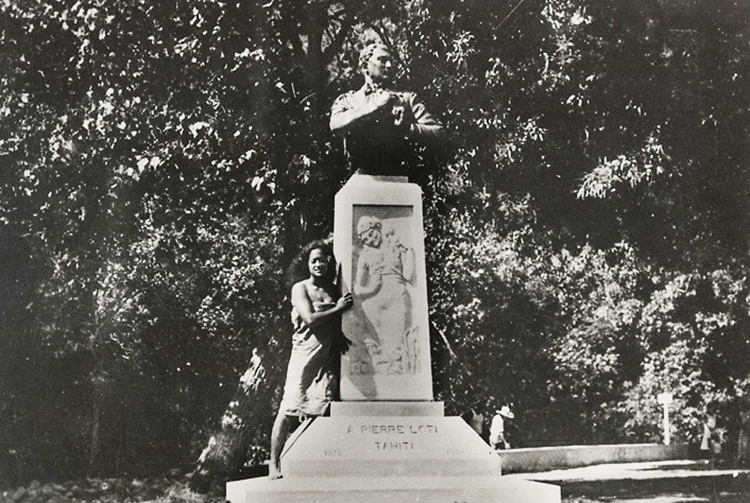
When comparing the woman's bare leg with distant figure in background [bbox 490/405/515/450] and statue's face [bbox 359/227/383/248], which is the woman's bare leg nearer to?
statue's face [bbox 359/227/383/248]

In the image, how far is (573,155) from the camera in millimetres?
12742

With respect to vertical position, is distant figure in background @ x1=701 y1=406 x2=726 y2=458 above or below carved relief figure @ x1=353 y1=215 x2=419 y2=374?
below

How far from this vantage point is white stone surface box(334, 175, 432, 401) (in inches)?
268

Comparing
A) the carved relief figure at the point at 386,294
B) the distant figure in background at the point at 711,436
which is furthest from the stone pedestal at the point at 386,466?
the distant figure in background at the point at 711,436

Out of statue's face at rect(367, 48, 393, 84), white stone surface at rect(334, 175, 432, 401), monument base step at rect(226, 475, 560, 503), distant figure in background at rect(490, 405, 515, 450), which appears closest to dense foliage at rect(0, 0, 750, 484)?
distant figure in background at rect(490, 405, 515, 450)

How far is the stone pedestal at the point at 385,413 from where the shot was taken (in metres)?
6.03

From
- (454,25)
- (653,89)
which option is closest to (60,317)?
(454,25)

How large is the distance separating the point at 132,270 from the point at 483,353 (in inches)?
235

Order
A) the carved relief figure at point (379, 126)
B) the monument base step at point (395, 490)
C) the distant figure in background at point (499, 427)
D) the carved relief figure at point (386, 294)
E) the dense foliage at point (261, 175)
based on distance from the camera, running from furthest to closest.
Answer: the distant figure in background at point (499, 427)
the dense foliage at point (261, 175)
the carved relief figure at point (379, 126)
the carved relief figure at point (386, 294)
the monument base step at point (395, 490)

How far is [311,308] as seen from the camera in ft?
22.3

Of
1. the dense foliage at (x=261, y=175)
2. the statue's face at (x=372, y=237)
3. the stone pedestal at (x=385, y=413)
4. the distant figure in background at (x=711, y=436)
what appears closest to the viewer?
the stone pedestal at (x=385, y=413)

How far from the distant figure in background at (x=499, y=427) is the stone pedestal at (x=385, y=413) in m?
9.57

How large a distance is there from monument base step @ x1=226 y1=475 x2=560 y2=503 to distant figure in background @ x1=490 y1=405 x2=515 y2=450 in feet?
32.9

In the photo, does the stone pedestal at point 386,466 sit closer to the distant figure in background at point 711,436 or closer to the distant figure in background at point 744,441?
the distant figure in background at point 744,441
